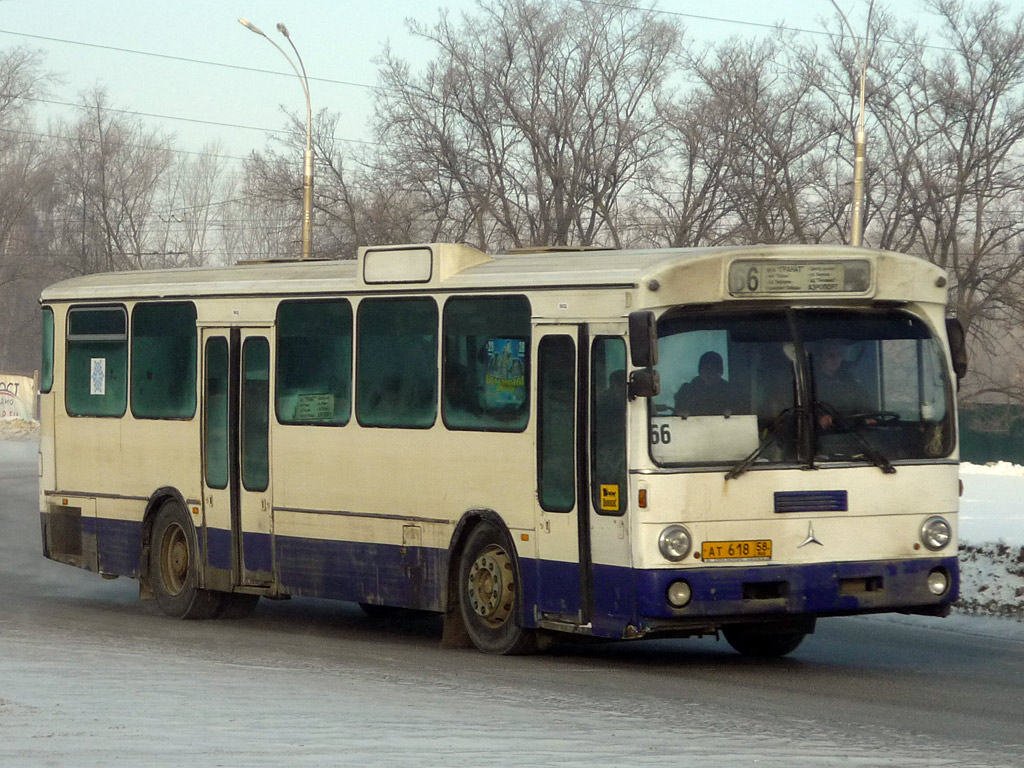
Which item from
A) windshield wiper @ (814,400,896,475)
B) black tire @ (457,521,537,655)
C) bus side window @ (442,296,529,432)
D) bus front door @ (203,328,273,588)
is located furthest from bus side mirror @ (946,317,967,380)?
bus front door @ (203,328,273,588)

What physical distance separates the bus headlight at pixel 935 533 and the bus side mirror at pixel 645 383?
6.41ft

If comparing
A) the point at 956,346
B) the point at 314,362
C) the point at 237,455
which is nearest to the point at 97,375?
the point at 237,455

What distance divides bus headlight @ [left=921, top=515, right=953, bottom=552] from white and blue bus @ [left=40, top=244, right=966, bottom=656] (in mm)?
14

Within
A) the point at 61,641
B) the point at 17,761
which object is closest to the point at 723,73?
the point at 61,641

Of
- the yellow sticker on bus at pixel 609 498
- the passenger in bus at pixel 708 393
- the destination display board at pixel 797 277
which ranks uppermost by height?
the destination display board at pixel 797 277

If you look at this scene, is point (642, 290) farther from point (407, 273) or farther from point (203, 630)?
point (203, 630)

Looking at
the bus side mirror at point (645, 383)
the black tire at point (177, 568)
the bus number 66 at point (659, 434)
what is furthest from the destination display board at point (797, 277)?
the black tire at point (177, 568)

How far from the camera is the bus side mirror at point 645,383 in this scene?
10227mm

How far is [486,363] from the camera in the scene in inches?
461

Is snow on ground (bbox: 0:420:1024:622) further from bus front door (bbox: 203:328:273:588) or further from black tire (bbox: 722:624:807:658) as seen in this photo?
bus front door (bbox: 203:328:273:588)

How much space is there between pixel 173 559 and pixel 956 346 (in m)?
6.75

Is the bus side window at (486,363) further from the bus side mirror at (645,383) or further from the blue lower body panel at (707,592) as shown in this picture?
the bus side mirror at (645,383)

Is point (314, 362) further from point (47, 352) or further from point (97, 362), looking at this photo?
point (47, 352)

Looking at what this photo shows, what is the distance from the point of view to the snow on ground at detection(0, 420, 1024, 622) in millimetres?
15005
